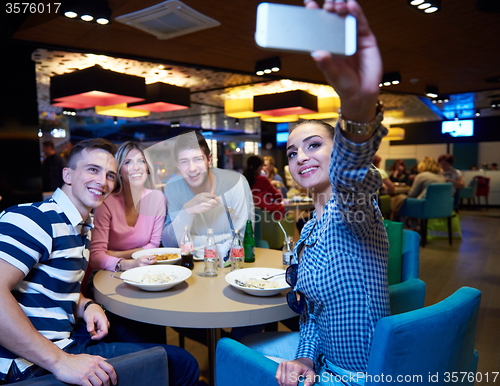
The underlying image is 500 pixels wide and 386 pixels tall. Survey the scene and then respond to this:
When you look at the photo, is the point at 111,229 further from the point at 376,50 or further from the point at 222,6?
the point at 222,6

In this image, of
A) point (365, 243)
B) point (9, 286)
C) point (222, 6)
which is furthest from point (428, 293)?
point (9, 286)

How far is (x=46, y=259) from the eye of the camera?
1229 millimetres

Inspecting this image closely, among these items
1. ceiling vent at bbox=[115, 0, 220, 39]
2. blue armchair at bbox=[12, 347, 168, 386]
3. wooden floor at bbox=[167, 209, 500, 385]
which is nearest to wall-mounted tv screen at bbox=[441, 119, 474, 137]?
wooden floor at bbox=[167, 209, 500, 385]

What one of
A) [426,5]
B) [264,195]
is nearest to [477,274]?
[264,195]

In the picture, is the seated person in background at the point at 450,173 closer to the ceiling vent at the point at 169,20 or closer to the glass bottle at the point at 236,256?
the ceiling vent at the point at 169,20

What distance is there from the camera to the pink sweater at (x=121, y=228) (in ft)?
6.18

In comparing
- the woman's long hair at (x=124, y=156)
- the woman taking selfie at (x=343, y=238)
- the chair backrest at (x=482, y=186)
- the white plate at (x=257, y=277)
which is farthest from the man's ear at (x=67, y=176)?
the chair backrest at (x=482, y=186)

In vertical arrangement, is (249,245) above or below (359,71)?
below

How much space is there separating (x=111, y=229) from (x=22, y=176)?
9.88 feet

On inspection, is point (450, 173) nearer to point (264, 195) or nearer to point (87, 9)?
point (264, 195)

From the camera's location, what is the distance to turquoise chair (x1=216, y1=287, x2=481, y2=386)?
82 cm

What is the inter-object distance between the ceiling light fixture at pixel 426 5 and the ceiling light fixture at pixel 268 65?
2.13 m

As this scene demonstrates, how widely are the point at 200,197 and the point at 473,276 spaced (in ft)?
12.8

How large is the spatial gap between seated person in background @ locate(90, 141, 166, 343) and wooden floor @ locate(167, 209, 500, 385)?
3.01ft
